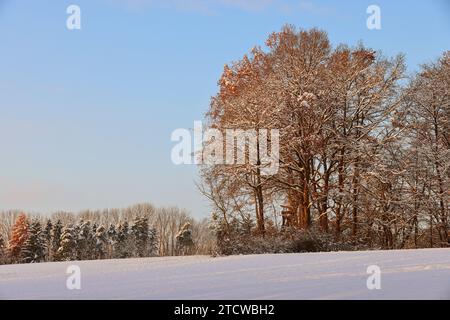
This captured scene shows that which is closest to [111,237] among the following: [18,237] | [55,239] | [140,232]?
[55,239]

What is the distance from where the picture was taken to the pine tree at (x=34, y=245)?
33844 millimetres

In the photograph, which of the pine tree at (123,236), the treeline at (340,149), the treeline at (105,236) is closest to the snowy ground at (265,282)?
the treeline at (340,149)

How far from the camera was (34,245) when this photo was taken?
113ft

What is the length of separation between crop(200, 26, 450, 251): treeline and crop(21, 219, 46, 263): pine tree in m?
19.1

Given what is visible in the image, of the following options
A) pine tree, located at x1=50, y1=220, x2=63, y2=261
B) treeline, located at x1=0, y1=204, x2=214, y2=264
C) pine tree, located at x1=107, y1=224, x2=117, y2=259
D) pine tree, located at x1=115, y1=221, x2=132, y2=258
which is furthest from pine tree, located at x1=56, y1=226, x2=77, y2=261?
pine tree, located at x1=115, y1=221, x2=132, y2=258

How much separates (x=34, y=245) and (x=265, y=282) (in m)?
30.8

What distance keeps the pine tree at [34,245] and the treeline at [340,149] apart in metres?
19.1

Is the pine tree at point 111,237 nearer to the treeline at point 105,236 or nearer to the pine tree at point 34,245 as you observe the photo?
the treeline at point 105,236

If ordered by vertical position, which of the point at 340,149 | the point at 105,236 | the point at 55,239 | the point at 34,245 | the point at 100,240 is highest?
the point at 340,149

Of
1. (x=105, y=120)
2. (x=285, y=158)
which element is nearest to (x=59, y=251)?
(x=285, y=158)

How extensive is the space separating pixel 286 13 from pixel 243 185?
22.8 feet

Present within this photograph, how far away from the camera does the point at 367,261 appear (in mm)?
9656

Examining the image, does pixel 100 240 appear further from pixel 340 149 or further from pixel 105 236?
pixel 340 149
